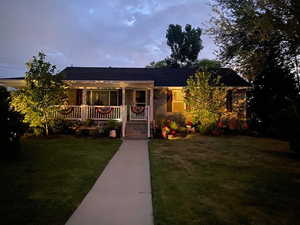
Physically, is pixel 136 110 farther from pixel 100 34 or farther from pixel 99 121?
pixel 100 34

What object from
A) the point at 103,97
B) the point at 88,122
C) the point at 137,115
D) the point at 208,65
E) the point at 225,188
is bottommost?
the point at 225,188

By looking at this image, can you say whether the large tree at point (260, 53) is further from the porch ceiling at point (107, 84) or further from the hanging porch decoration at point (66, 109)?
the hanging porch decoration at point (66, 109)

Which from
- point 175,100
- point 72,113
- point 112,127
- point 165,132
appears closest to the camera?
point 165,132

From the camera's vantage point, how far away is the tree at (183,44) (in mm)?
31406

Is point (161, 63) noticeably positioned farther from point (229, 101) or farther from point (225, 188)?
point (225, 188)

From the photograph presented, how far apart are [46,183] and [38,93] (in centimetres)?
706

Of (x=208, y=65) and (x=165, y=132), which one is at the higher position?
(x=208, y=65)

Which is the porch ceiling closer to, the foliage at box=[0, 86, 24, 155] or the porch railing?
the porch railing

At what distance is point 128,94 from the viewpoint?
46.2ft

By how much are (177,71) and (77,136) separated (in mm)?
10390

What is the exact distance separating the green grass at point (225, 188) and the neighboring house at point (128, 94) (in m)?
5.30

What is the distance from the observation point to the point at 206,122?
11555 millimetres

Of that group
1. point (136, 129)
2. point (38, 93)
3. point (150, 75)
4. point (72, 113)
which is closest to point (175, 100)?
point (150, 75)

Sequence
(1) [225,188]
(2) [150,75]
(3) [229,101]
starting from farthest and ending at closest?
(2) [150,75] < (3) [229,101] < (1) [225,188]
